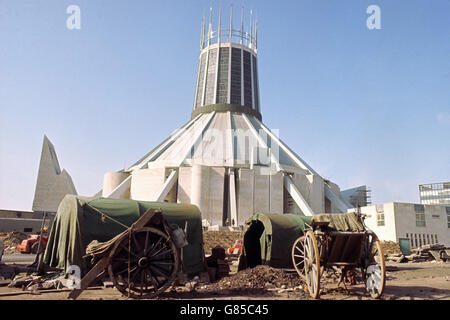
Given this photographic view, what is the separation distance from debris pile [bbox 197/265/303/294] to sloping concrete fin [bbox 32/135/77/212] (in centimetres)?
4213

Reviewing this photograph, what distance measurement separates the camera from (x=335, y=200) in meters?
37.7

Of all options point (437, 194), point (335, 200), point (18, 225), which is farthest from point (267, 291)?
point (437, 194)

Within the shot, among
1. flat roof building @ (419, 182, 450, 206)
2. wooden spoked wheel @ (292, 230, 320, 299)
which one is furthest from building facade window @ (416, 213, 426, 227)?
flat roof building @ (419, 182, 450, 206)

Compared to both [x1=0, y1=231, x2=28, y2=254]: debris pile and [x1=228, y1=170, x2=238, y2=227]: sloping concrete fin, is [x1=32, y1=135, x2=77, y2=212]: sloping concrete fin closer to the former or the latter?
[x1=0, y1=231, x2=28, y2=254]: debris pile

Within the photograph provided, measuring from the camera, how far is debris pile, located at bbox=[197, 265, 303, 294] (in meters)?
8.51

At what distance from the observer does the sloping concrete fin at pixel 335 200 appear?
3612 cm

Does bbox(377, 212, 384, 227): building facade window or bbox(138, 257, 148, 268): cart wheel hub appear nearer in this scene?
bbox(138, 257, 148, 268): cart wheel hub

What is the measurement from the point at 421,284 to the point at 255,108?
1513 inches

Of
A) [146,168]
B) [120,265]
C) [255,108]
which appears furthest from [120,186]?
[120,265]

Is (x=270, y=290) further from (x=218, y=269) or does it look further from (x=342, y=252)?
(x=218, y=269)

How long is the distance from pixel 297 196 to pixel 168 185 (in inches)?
484
